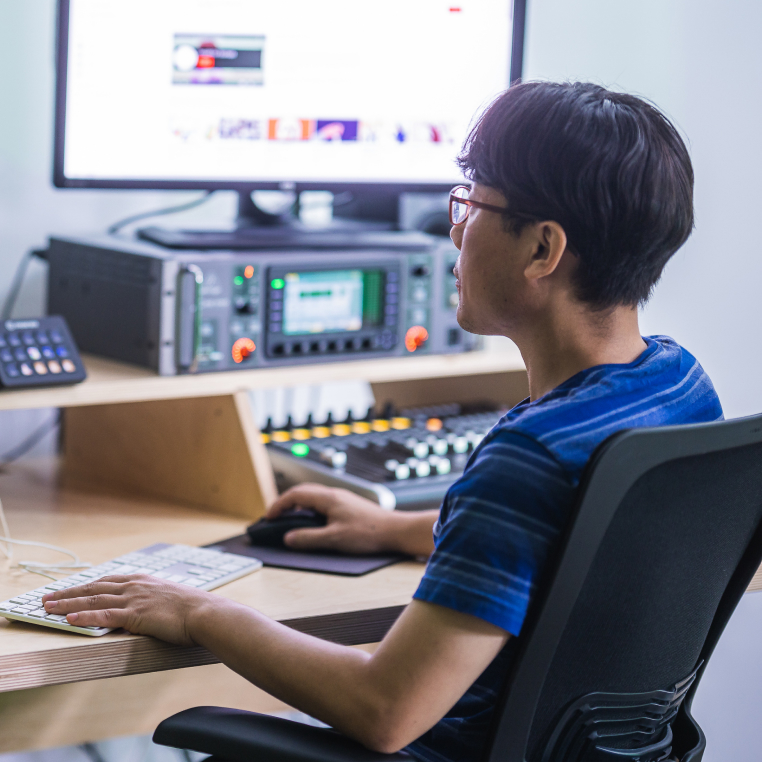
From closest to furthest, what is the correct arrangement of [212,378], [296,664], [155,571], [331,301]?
[296,664] < [155,571] < [212,378] < [331,301]

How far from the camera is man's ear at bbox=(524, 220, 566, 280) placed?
0.85 meters

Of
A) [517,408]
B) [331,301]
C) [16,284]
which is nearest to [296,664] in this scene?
[517,408]

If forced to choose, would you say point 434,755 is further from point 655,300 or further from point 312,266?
point 655,300

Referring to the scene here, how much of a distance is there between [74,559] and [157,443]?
1.21 ft

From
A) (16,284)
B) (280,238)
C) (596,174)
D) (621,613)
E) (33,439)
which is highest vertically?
(596,174)

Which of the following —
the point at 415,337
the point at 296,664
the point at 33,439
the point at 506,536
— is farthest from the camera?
the point at 33,439

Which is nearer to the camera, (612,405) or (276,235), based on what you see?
(612,405)

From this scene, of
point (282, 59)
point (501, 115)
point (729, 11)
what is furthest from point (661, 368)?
point (729, 11)

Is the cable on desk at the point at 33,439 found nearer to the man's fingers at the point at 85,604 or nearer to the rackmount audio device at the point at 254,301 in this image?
the rackmount audio device at the point at 254,301

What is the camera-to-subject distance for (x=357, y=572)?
117 centimetres

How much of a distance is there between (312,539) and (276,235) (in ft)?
1.72

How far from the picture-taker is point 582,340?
2.92 ft

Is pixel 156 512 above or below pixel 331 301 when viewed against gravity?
below

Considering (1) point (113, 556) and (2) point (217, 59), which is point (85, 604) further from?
(2) point (217, 59)
